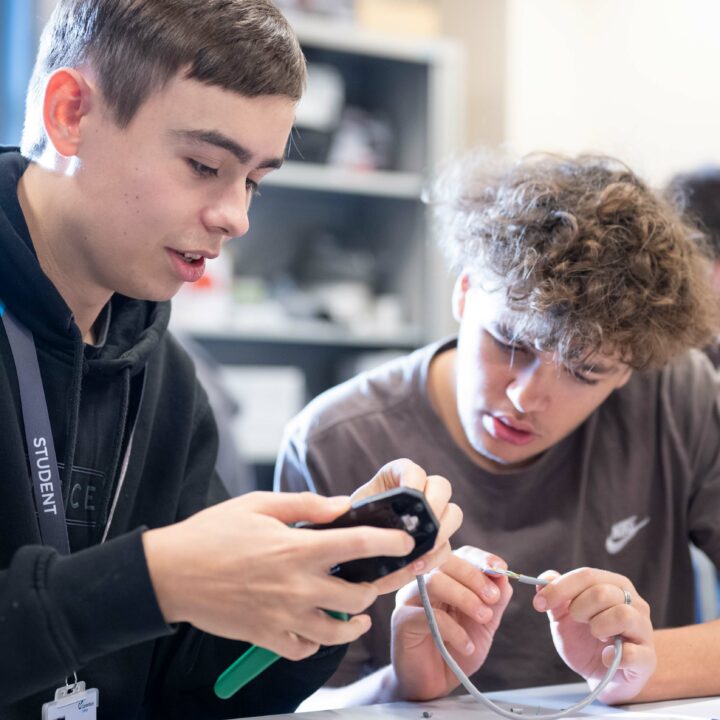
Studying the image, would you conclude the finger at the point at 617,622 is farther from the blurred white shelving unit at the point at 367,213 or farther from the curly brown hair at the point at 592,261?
the blurred white shelving unit at the point at 367,213

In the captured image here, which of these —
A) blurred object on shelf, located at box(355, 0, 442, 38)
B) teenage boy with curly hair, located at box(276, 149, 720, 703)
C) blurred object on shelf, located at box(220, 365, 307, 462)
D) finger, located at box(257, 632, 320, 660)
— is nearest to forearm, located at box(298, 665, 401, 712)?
teenage boy with curly hair, located at box(276, 149, 720, 703)

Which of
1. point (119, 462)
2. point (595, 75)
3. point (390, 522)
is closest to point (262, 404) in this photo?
point (595, 75)

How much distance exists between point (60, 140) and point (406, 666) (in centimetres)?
64

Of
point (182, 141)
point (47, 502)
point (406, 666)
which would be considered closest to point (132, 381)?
point (47, 502)

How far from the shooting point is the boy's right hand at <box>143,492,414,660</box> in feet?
2.38

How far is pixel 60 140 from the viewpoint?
3.13 feet

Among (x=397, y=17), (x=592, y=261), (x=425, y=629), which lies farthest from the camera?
(x=397, y=17)

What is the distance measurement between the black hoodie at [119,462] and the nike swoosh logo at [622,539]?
0.51 m

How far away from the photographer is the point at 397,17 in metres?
2.82

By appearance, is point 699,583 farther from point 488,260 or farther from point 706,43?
point 706,43

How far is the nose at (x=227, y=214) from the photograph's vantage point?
95cm

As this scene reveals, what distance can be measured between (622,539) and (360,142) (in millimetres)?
1682

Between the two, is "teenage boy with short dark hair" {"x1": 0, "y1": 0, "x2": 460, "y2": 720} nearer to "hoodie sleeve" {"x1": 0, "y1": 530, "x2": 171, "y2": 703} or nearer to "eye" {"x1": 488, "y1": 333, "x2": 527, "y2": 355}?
"hoodie sleeve" {"x1": 0, "y1": 530, "x2": 171, "y2": 703}

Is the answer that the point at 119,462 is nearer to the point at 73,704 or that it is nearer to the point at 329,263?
the point at 73,704
